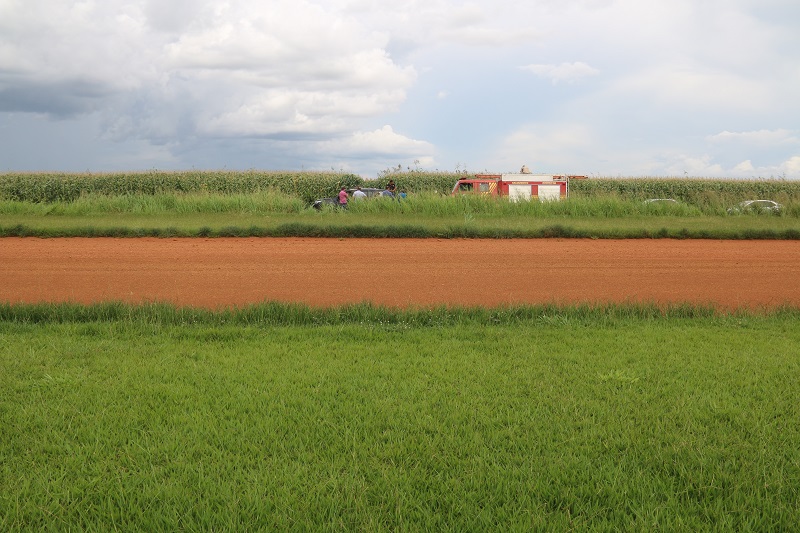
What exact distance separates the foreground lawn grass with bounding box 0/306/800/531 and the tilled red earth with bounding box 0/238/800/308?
244 centimetres

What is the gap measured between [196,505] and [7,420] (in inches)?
84.0

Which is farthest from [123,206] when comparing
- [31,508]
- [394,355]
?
[31,508]

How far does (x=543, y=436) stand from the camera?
4.81 metres

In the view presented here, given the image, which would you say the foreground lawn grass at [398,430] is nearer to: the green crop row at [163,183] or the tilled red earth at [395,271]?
the tilled red earth at [395,271]

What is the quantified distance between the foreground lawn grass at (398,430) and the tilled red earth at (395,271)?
2.44m

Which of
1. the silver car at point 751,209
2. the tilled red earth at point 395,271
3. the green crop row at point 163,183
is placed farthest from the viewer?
the green crop row at point 163,183

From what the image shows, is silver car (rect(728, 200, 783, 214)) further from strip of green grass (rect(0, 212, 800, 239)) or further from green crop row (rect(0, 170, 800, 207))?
green crop row (rect(0, 170, 800, 207))

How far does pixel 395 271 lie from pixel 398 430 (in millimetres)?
7424

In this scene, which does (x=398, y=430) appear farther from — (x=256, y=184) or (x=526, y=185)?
(x=256, y=184)

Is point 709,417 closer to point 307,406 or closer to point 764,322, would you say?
point 307,406

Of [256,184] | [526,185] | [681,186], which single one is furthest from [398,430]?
[681,186]

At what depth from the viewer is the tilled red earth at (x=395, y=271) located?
34.3 ft

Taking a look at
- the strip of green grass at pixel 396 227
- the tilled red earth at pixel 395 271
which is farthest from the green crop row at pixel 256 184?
the tilled red earth at pixel 395 271

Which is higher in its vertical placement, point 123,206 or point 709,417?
point 123,206
